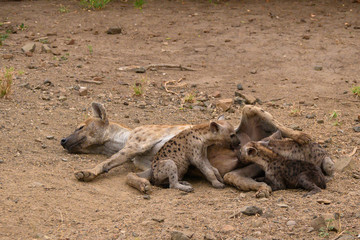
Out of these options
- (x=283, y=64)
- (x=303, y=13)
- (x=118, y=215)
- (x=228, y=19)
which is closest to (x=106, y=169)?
(x=118, y=215)

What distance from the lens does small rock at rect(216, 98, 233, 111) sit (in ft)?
24.2

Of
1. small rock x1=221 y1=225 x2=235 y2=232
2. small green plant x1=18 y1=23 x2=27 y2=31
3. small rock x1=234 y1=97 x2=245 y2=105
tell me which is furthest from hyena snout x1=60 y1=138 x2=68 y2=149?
small green plant x1=18 y1=23 x2=27 y2=31

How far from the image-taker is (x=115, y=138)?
6.21 m

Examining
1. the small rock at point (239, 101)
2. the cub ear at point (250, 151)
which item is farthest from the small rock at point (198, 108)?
the cub ear at point (250, 151)

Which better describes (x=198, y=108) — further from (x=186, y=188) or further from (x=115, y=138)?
(x=186, y=188)

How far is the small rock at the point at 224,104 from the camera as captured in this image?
7.38 metres

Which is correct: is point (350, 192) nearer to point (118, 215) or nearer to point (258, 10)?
point (118, 215)

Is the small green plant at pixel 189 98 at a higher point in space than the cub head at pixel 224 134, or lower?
lower

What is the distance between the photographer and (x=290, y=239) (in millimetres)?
3893

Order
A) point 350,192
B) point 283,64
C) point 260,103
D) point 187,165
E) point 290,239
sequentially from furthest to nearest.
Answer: point 283,64 < point 260,103 < point 187,165 < point 350,192 < point 290,239

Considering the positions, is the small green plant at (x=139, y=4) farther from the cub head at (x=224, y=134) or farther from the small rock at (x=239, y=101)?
the cub head at (x=224, y=134)

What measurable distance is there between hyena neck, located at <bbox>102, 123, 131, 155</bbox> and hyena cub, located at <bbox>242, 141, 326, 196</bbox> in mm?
1539

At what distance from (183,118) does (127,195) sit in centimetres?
222

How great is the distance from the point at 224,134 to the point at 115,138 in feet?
4.55
